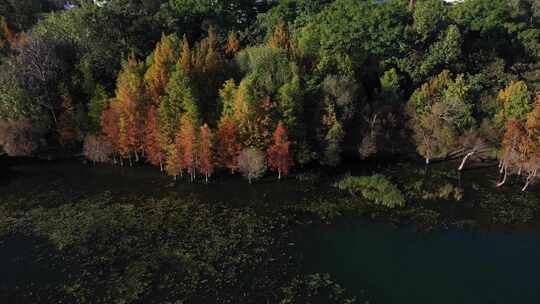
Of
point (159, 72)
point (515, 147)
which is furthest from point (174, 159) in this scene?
point (515, 147)

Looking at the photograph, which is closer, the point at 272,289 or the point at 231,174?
the point at 272,289

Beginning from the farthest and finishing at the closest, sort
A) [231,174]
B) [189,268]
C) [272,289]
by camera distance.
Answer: [231,174] < [189,268] < [272,289]

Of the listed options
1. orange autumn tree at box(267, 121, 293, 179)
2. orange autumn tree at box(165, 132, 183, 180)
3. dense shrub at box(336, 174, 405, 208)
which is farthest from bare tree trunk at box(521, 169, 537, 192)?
orange autumn tree at box(165, 132, 183, 180)

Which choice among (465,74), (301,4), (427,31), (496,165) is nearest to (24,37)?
(301,4)

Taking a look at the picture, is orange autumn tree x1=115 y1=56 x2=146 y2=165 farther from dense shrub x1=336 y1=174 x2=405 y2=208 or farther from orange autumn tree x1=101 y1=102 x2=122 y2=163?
dense shrub x1=336 y1=174 x2=405 y2=208

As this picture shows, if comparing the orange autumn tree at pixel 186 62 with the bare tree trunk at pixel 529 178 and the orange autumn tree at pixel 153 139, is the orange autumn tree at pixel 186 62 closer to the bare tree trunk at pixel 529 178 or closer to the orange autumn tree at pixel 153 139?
the orange autumn tree at pixel 153 139

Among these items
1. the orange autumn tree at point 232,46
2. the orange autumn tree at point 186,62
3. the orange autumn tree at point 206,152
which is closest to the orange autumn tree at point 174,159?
the orange autumn tree at point 206,152

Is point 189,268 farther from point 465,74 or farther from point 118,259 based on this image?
point 465,74
